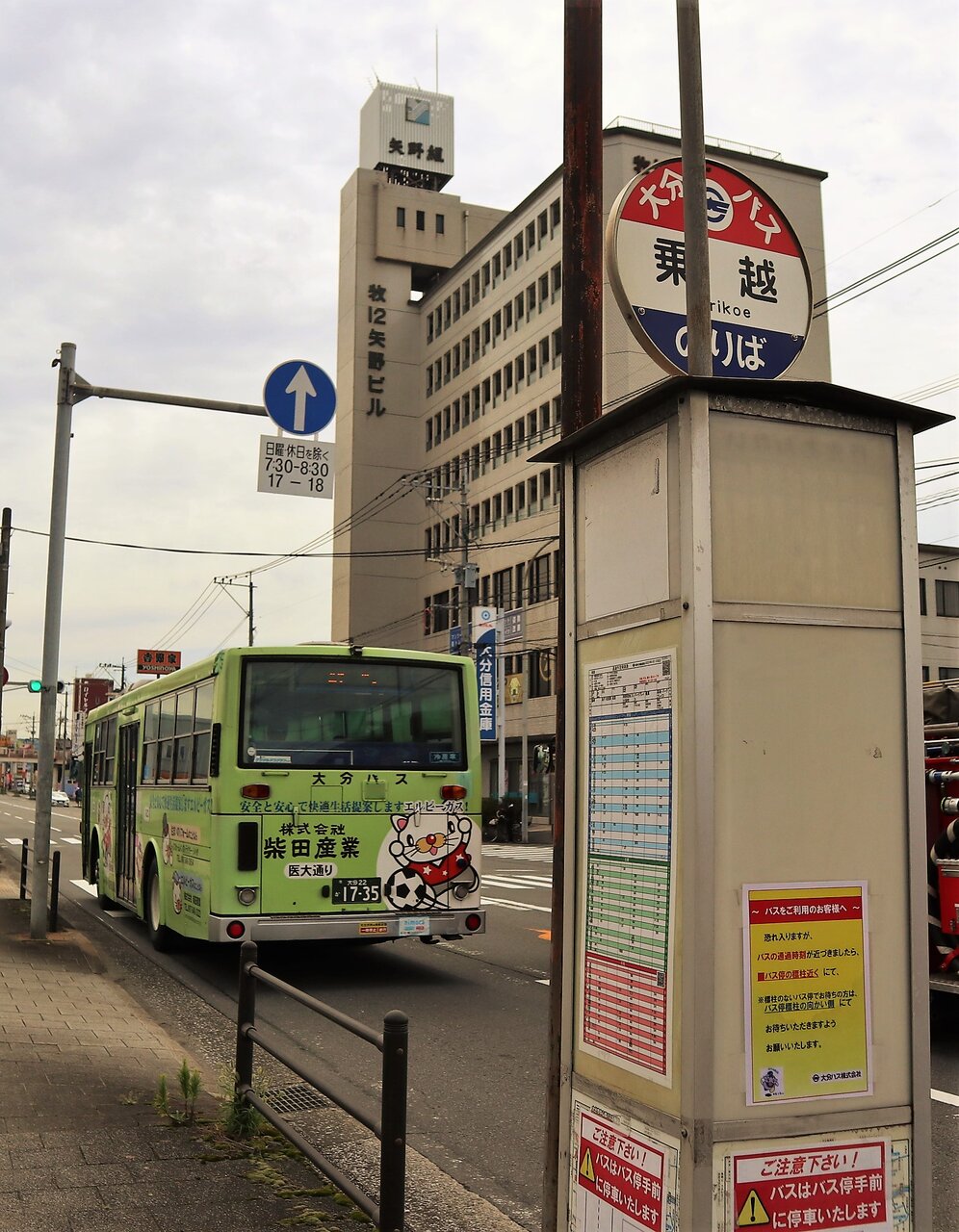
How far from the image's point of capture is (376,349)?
76.9 metres

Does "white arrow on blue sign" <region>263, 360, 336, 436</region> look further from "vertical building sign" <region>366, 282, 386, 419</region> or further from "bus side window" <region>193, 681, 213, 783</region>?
"vertical building sign" <region>366, 282, 386, 419</region>

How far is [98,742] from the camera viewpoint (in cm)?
1909

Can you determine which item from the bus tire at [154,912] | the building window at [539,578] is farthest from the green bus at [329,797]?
the building window at [539,578]

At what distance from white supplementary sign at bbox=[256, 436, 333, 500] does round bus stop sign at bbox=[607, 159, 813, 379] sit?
7.23 m

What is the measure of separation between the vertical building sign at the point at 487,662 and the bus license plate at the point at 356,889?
3644cm

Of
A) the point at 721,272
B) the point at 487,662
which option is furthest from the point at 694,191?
the point at 487,662

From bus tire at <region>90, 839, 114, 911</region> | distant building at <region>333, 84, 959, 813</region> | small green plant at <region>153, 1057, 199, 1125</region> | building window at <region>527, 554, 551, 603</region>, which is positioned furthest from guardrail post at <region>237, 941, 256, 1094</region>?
building window at <region>527, 554, 551, 603</region>

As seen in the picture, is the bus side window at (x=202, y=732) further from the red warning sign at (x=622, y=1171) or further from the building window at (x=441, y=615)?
the building window at (x=441, y=615)

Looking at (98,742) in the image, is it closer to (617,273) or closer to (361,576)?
(617,273)

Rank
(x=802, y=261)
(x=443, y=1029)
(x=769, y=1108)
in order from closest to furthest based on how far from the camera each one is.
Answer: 1. (x=769, y=1108)
2. (x=802, y=261)
3. (x=443, y=1029)

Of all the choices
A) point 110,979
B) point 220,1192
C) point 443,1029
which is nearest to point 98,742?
point 110,979

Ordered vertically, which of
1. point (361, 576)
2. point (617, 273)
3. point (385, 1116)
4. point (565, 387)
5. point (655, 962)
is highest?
point (361, 576)

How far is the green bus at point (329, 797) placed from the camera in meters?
11.0

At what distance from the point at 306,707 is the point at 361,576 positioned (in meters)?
65.0
